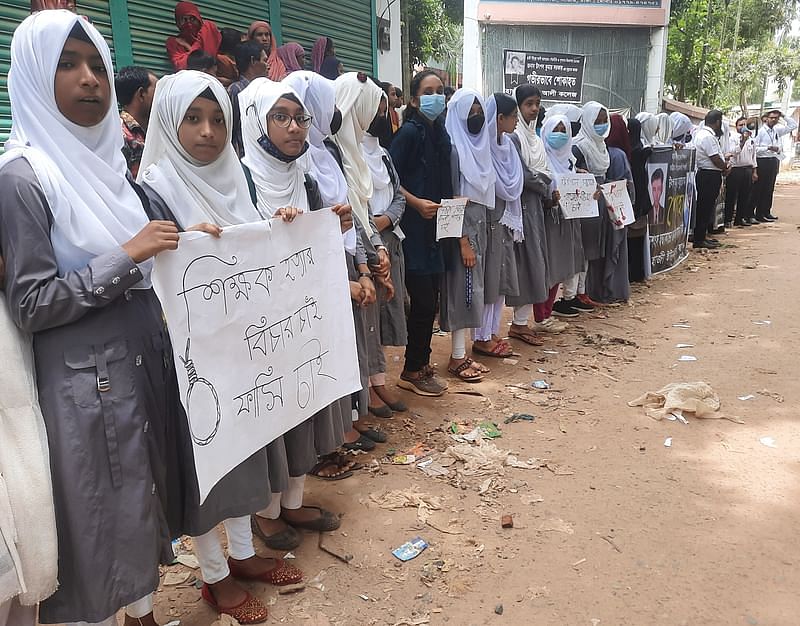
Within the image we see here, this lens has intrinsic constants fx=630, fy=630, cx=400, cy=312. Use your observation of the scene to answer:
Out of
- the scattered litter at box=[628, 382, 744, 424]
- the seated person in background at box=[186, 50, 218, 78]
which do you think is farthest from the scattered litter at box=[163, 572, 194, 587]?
the seated person in background at box=[186, 50, 218, 78]

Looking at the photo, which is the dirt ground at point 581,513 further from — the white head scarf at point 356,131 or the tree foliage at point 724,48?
the tree foliage at point 724,48

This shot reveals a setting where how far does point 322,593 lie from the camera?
242cm

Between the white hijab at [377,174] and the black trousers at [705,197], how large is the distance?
754 centimetres

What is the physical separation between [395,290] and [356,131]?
0.95 meters

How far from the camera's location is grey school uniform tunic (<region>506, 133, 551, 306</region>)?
4.95 meters

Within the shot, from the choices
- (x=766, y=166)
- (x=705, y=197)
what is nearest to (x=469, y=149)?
(x=705, y=197)

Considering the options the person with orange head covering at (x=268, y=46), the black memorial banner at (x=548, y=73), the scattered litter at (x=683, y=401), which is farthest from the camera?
the black memorial banner at (x=548, y=73)

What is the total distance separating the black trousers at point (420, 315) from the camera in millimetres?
4109

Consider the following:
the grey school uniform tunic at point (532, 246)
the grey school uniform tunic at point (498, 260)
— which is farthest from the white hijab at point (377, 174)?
the grey school uniform tunic at point (532, 246)

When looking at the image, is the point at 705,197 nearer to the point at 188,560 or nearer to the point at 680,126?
the point at 680,126

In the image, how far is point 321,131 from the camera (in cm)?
293

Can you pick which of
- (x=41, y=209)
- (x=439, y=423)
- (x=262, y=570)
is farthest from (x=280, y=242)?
(x=439, y=423)

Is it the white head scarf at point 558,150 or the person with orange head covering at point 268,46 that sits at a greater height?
Result: the person with orange head covering at point 268,46

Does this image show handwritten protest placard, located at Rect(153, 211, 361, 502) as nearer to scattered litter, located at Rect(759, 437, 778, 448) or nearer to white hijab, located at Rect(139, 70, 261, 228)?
white hijab, located at Rect(139, 70, 261, 228)
